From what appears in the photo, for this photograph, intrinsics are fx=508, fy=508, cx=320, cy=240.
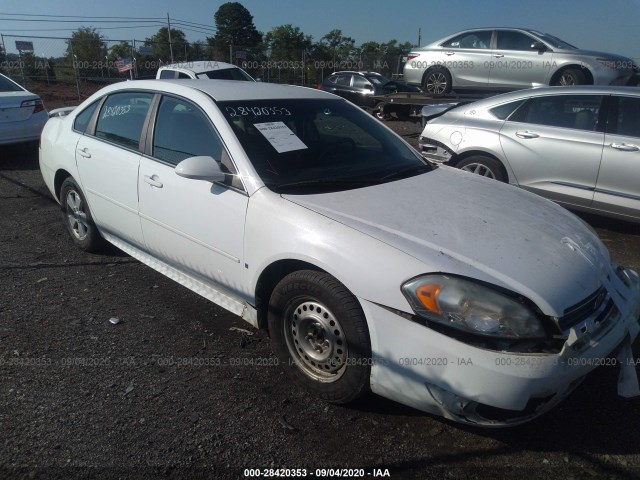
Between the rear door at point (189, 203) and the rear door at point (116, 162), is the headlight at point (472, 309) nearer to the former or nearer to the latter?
the rear door at point (189, 203)

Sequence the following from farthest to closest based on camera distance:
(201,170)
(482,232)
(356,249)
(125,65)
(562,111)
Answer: (125,65) < (562,111) < (201,170) < (482,232) < (356,249)

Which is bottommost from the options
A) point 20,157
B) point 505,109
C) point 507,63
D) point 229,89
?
point 20,157

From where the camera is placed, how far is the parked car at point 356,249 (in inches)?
87.7

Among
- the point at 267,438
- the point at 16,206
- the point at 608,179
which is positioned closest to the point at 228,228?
the point at 267,438

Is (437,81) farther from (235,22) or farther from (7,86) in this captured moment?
(235,22)

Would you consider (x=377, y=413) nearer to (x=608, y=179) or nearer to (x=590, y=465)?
(x=590, y=465)

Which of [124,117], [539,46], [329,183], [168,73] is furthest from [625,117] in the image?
[168,73]

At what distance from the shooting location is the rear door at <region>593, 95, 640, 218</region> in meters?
A: 4.98

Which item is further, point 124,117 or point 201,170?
point 124,117

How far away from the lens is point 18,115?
8.40 meters

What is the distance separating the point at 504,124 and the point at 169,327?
4.44m

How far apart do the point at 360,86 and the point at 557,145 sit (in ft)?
39.3

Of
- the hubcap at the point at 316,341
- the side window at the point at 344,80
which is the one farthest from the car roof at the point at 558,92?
the side window at the point at 344,80

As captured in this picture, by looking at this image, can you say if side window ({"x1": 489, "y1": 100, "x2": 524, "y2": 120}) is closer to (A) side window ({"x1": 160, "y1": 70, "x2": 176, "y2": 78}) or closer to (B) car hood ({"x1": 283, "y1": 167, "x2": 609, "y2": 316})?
(B) car hood ({"x1": 283, "y1": 167, "x2": 609, "y2": 316})
